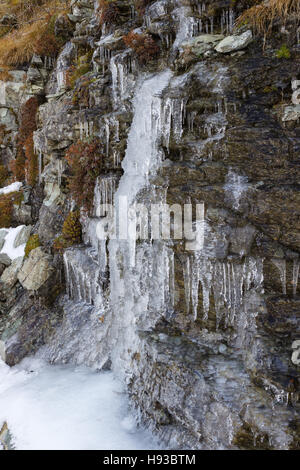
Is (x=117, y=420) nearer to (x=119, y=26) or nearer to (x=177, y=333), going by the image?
(x=177, y=333)

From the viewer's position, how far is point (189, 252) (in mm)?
6820

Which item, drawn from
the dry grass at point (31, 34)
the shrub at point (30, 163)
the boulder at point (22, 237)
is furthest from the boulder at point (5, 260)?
the dry grass at point (31, 34)

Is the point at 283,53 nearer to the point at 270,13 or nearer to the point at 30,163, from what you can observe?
the point at 270,13

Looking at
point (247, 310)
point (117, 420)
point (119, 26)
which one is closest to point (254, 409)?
point (247, 310)

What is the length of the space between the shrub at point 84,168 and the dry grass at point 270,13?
15.8 ft

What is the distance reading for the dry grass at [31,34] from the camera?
562 inches

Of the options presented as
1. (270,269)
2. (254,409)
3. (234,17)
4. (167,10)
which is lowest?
(254,409)

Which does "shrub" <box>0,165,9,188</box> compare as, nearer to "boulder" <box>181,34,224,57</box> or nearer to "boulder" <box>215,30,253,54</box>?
"boulder" <box>181,34,224,57</box>

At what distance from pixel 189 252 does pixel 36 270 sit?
5511mm

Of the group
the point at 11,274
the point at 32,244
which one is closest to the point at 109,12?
the point at 32,244

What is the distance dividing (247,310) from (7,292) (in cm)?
808

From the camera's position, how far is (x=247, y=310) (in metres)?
6.26

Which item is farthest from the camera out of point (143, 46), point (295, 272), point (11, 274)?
point (11, 274)

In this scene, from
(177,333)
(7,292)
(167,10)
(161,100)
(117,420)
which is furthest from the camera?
(7,292)
